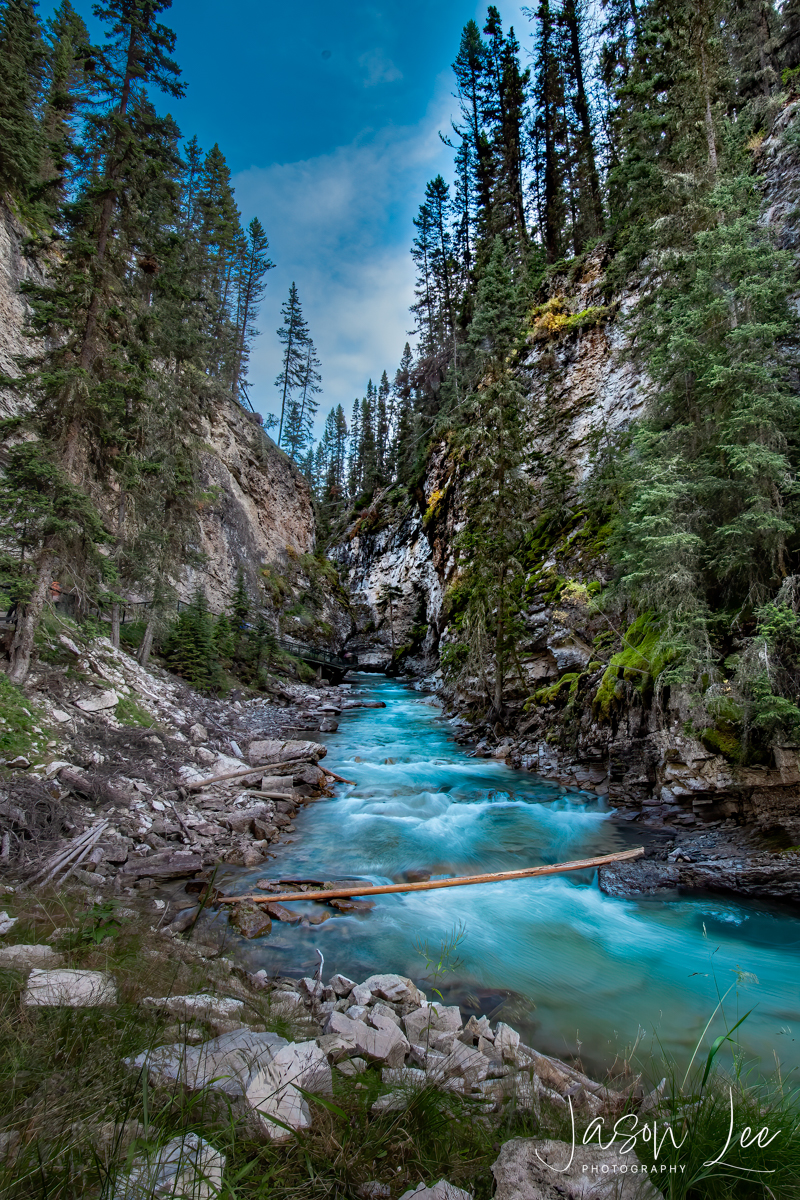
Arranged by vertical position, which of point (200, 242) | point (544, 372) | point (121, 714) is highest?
point (200, 242)

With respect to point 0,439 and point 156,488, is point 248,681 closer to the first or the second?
point 156,488

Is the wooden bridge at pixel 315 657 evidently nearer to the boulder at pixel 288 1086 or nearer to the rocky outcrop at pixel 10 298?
the rocky outcrop at pixel 10 298

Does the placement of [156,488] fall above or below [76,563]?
above

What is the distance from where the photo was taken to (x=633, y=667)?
9.20 metres

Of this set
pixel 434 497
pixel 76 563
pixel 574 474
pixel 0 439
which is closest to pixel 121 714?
pixel 76 563

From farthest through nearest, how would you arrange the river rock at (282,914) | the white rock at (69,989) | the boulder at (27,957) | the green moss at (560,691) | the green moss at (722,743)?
the green moss at (560,691) < the green moss at (722,743) < the river rock at (282,914) < the boulder at (27,957) < the white rock at (69,989)

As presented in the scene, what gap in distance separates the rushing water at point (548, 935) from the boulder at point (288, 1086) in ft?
9.34

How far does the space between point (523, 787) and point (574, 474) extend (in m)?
11.4

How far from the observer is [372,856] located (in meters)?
7.61

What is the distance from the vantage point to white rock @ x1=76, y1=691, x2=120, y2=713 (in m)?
8.28

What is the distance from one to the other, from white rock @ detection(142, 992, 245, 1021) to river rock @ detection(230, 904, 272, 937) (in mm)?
2435

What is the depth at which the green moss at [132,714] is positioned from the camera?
8.87 metres

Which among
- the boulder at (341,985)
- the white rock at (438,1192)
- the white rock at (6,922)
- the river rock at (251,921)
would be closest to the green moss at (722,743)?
the boulder at (341,985)

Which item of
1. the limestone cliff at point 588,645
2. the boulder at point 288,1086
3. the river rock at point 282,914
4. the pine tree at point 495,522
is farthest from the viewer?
the pine tree at point 495,522
